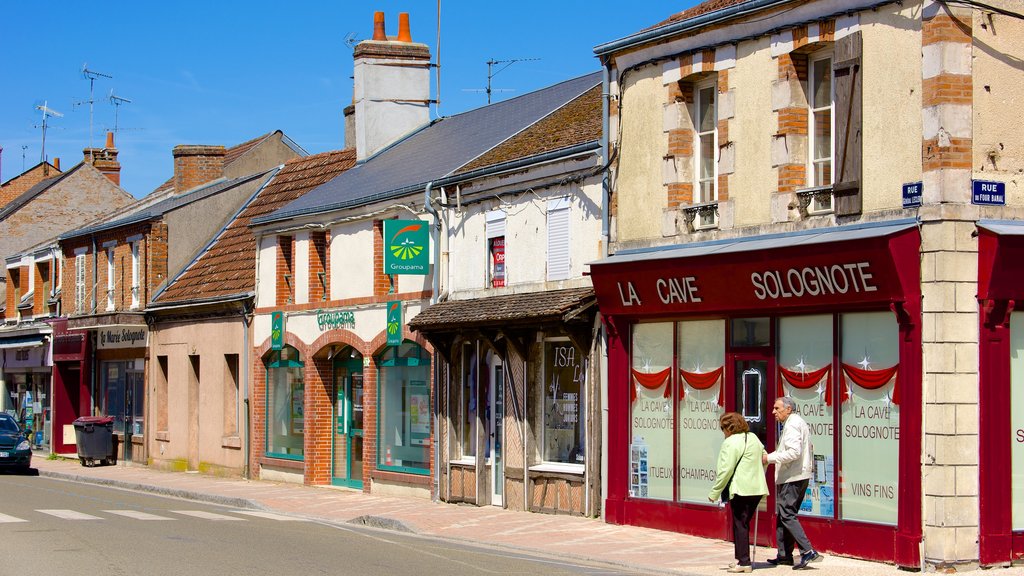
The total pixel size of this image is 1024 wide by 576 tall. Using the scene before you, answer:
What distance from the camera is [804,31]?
1582cm

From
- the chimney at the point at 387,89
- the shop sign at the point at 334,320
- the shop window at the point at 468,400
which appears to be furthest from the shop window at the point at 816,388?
the chimney at the point at 387,89

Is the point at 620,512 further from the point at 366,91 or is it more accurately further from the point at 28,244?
the point at 28,244

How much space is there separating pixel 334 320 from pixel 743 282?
471 inches

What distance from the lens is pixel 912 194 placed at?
14234mm

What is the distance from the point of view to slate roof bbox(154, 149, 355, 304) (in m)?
30.6

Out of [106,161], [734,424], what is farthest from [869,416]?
[106,161]

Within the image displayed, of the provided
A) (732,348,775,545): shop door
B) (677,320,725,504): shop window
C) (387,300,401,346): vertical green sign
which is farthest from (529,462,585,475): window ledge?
(387,300,401,346): vertical green sign

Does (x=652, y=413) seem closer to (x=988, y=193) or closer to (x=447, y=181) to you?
(x=988, y=193)

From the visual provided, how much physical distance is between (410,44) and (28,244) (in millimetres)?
25027

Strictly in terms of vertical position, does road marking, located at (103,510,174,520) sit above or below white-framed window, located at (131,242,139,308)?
Result: below

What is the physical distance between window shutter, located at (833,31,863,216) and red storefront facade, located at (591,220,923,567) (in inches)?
15.4

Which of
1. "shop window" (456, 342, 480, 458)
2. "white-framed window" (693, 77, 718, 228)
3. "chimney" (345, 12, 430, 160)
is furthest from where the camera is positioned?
"chimney" (345, 12, 430, 160)

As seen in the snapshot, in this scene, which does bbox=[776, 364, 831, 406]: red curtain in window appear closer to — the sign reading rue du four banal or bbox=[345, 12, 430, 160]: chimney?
the sign reading rue du four banal

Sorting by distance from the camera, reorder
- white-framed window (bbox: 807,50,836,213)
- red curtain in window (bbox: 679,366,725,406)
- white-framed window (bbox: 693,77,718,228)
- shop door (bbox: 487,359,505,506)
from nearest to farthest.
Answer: white-framed window (bbox: 807,50,836,213) < red curtain in window (bbox: 679,366,725,406) < white-framed window (bbox: 693,77,718,228) < shop door (bbox: 487,359,505,506)
